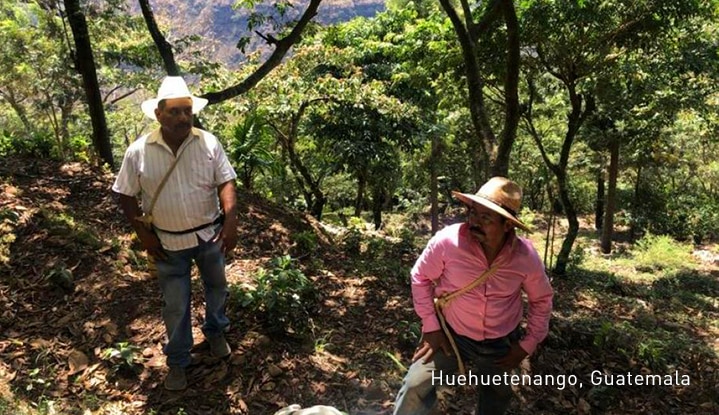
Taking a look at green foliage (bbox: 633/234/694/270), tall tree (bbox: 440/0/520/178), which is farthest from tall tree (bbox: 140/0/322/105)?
green foliage (bbox: 633/234/694/270)

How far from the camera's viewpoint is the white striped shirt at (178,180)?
124 inches

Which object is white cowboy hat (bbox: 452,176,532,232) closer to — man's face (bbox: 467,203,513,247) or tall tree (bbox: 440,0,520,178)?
man's face (bbox: 467,203,513,247)

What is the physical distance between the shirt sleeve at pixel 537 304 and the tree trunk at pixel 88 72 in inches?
270

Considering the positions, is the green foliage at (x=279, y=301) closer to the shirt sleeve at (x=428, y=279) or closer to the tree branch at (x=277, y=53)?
the shirt sleeve at (x=428, y=279)

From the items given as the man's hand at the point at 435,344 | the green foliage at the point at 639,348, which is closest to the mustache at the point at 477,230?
the man's hand at the point at 435,344

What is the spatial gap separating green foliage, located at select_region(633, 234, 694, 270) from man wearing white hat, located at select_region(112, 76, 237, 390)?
1541 centimetres

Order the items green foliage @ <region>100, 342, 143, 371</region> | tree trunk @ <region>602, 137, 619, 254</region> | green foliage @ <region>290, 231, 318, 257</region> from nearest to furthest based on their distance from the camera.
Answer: green foliage @ <region>100, 342, 143, 371</region> < green foliage @ <region>290, 231, 318, 257</region> < tree trunk @ <region>602, 137, 619, 254</region>

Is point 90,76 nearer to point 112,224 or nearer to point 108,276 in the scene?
point 112,224

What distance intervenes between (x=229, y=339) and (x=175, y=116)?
1873mm

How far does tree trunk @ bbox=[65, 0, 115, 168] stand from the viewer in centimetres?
715

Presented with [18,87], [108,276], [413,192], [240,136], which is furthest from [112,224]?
[413,192]

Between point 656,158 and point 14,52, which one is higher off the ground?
point 14,52

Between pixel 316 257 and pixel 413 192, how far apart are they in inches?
948

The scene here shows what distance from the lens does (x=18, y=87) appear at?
19938 mm
